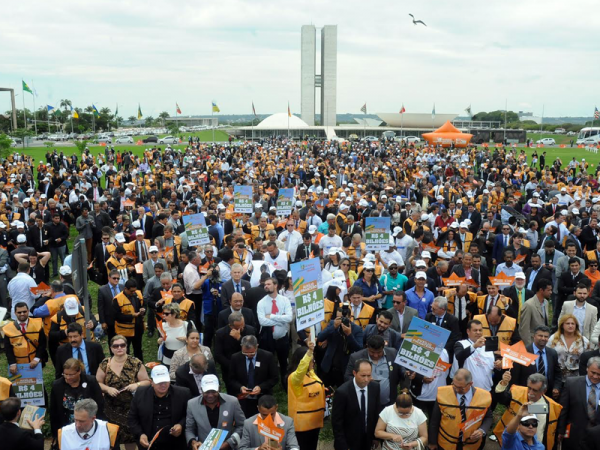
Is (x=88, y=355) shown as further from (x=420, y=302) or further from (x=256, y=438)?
(x=420, y=302)

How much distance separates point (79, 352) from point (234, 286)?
2702 mm

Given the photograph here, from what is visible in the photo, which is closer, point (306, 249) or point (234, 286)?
point (234, 286)

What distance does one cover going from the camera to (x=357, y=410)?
555 centimetres

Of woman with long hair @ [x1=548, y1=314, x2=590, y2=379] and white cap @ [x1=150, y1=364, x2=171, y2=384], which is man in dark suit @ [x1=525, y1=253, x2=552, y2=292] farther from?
white cap @ [x1=150, y1=364, x2=171, y2=384]

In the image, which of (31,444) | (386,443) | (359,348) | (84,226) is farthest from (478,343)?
(84,226)

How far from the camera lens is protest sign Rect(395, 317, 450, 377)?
6.23 m

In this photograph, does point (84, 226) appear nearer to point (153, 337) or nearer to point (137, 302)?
point (153, 337)

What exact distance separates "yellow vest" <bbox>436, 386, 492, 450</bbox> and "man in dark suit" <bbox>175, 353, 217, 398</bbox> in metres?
2.49

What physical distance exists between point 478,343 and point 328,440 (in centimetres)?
226

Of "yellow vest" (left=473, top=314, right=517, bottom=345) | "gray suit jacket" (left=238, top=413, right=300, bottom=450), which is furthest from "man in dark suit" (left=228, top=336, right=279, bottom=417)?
"yellow vest" (left=473, top=314, right=517, bottom=345)

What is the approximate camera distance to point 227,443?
5.19 m

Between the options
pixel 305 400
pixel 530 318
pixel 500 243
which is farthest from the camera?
pixel 500 243

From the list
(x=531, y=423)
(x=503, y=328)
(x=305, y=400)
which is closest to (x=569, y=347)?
(x=503, y=328)

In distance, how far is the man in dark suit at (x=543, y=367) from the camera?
6395mm
